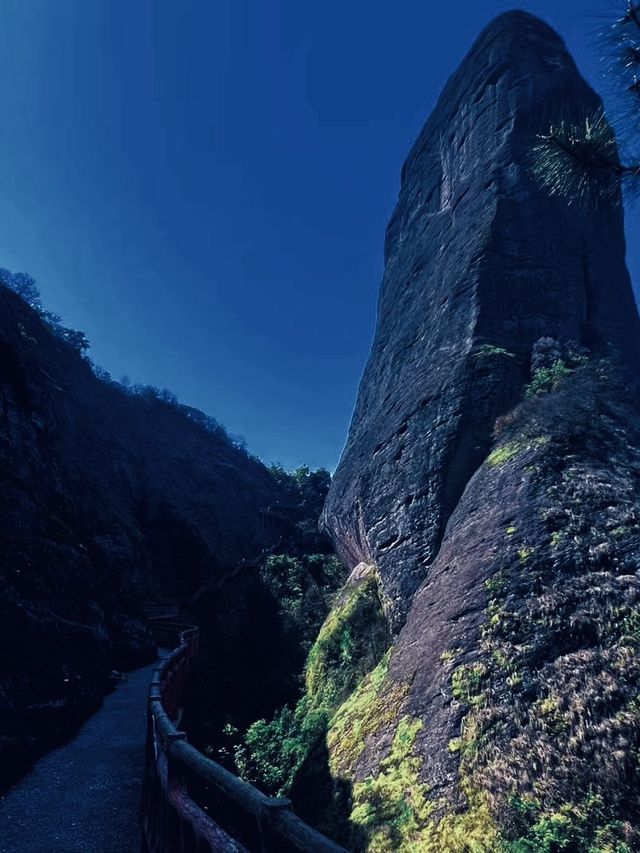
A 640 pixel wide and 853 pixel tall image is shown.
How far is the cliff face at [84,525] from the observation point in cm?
852

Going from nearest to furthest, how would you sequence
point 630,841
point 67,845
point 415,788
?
point 630,841
point 67,845
point 415,788

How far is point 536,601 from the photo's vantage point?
6996 millimetres

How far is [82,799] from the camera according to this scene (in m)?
6.12

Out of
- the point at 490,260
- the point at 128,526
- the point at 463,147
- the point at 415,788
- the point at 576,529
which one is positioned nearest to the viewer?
the point at 415,788

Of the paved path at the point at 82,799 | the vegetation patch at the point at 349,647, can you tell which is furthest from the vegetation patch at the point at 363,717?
the paved path at the point at 82,799

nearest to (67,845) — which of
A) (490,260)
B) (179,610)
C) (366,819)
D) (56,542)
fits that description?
(366,819)

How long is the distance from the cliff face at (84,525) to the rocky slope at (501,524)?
5.25m

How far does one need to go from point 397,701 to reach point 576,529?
431cm

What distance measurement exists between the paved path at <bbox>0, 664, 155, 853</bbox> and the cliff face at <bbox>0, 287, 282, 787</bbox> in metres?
0.41

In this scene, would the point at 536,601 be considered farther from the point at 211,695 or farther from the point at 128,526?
the point at 128,526

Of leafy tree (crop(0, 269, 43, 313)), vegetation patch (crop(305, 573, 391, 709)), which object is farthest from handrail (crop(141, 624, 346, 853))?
leafy tree (crop(0, 269, 43, 313))

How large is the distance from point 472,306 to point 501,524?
923 centimetres

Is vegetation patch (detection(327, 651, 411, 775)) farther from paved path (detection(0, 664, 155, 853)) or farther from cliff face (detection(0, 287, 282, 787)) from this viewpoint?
cliff face (detection(0, 287, 282, 787))

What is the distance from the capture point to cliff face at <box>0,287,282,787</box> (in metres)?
8.52
